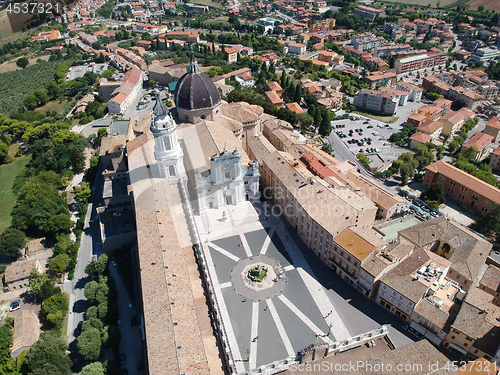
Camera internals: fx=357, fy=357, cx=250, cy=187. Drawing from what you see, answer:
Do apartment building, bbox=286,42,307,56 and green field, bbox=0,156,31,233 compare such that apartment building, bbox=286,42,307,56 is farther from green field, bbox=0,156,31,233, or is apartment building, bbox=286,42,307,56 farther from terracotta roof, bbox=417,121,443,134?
green field, bbox=0,156,31,233

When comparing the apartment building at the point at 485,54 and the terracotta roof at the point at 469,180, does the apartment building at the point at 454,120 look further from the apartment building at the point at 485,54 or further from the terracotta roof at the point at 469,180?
the apartment building at the point at 485,54

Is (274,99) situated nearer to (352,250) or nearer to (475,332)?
(352,250)

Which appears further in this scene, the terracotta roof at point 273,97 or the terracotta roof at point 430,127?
the terracotta roof at point 273,97

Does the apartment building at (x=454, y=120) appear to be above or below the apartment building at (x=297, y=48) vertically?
below

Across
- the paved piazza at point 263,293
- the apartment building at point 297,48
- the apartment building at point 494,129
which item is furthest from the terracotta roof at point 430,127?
the apartment building at point 297,48

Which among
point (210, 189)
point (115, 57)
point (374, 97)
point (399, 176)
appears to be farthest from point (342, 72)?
point (210, 189)

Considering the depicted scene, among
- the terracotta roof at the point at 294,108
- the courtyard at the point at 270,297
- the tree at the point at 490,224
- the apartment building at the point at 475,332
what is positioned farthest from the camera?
the terracotta roof at the point at 294,108
